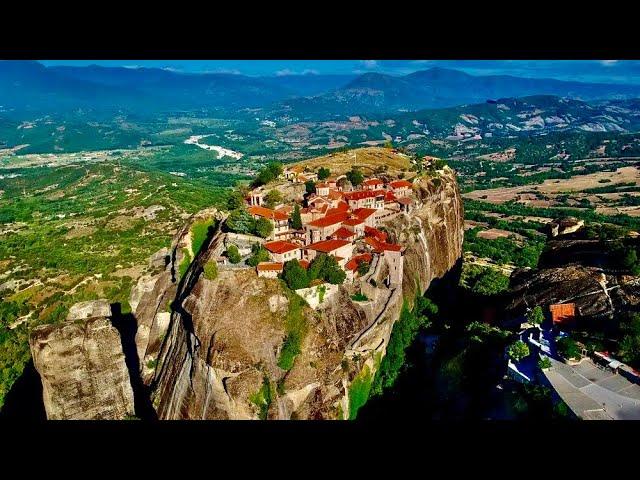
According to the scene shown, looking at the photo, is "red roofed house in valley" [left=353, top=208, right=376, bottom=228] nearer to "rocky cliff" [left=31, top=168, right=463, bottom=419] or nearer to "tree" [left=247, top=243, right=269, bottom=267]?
"rocky cliff" [left=31, top=168, right=463, bottom=419]

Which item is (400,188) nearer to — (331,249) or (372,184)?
(372,184)

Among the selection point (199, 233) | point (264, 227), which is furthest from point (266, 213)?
point (199, 233)

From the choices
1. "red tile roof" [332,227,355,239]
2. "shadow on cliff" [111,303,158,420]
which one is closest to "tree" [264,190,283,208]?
"red tile roof" [332,227,355,239]

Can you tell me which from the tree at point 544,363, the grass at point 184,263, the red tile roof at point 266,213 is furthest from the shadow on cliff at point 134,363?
the tree at point 544,363

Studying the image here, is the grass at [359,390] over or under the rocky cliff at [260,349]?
under

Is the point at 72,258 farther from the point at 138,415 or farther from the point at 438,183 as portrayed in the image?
the point at 438,183

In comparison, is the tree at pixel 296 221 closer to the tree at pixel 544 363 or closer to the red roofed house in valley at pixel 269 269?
the red roofed house in valley at pixel 269 269
